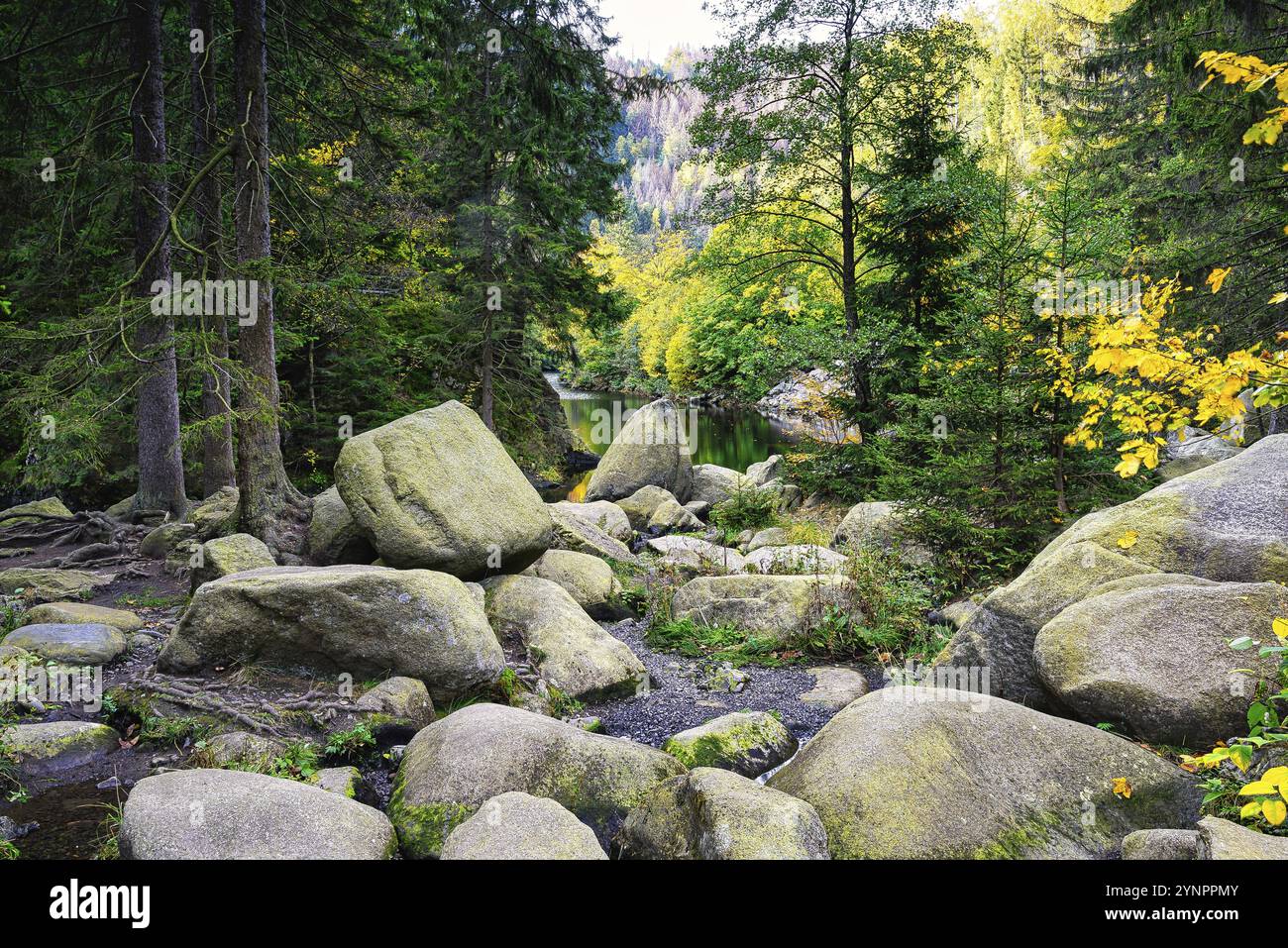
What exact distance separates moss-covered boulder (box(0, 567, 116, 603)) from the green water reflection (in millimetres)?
13669

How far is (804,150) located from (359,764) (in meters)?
14.8

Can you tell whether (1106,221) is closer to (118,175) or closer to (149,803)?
(149,803)

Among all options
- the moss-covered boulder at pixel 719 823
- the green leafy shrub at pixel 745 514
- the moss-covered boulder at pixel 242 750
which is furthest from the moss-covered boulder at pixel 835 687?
the green leafy shrub at pixel 745 514

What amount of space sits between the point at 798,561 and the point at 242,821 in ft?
25.6

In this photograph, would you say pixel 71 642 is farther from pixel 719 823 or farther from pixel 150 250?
pixel 719 823

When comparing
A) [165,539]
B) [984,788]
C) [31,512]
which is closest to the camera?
[984,788]

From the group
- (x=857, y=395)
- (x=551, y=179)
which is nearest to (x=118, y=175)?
(x=551, y=179)

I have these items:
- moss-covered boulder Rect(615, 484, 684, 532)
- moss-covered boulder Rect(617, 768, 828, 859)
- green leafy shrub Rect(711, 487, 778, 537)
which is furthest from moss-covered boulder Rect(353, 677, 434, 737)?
moss-covered boulder Rect(615, 484, 684, 532)

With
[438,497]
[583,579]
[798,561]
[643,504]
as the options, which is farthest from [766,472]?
[438,497]

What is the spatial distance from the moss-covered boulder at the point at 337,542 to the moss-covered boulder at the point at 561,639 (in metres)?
1.49

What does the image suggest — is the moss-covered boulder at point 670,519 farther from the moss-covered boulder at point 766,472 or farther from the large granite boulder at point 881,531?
the large granite boulder at point 881,531

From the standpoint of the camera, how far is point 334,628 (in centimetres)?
629

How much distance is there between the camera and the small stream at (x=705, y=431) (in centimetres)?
2806

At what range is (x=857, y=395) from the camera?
1567cm
